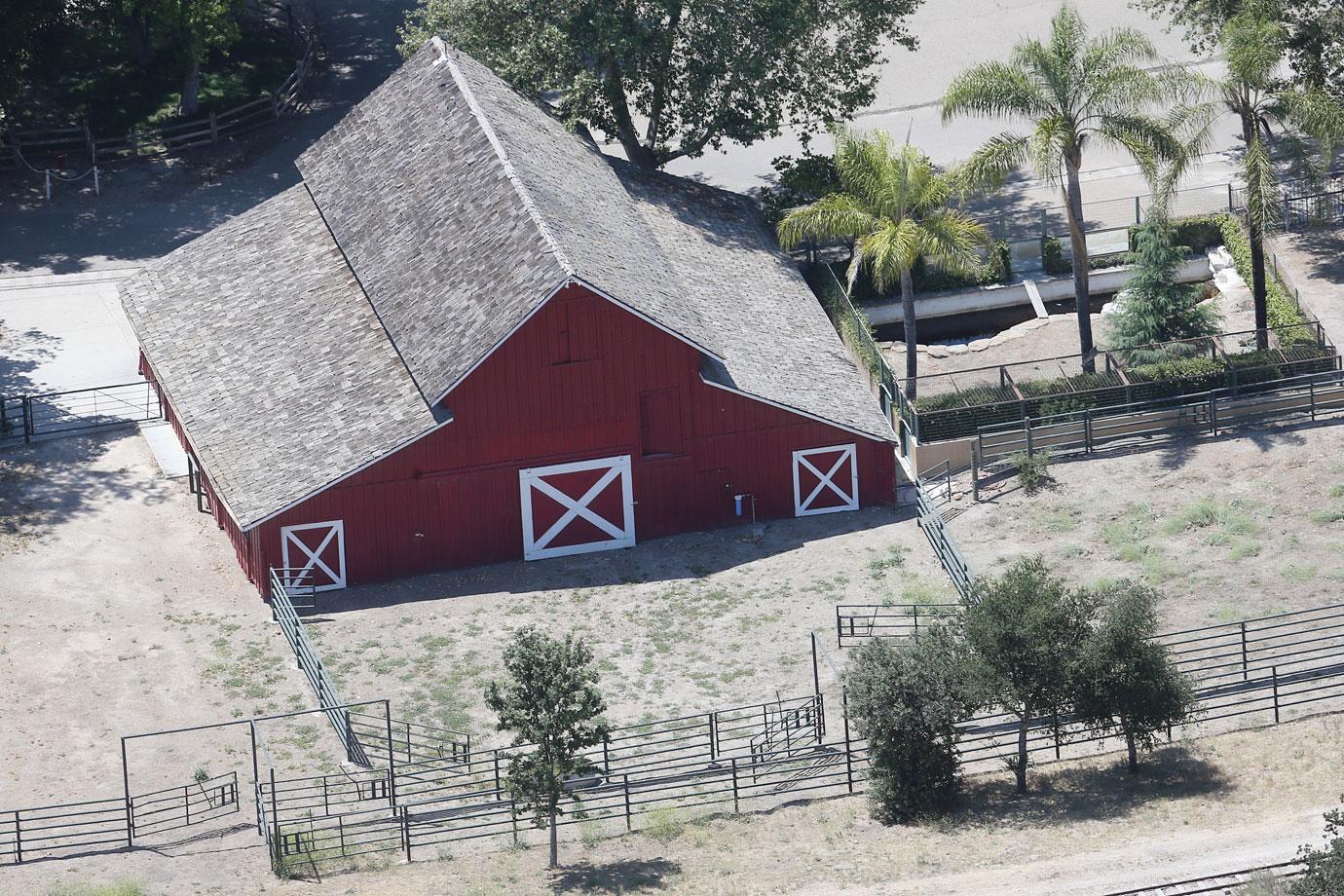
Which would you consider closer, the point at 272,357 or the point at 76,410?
the point at 272,357

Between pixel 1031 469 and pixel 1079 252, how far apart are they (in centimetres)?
616

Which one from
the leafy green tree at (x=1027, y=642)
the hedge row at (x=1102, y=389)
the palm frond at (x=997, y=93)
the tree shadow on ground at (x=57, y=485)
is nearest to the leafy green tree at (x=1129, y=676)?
the leafy green tree at (x=1027, y=642)

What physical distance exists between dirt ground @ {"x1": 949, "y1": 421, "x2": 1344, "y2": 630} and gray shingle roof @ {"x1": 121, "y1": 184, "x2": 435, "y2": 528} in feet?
47.5

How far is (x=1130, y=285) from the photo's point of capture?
204ft

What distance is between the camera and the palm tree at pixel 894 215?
59.2 m

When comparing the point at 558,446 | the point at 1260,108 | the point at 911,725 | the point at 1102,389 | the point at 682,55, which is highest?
the point at 682,55

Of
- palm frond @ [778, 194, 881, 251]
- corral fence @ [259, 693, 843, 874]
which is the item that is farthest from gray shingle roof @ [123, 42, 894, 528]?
corral fence @ [259, 693, 843, 874]

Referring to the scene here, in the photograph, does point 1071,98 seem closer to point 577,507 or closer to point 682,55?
point 682,55

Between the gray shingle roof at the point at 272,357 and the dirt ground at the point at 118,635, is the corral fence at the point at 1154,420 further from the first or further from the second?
the dirt ground at the point at 118,635

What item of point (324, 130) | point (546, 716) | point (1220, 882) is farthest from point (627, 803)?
point (324, 130)

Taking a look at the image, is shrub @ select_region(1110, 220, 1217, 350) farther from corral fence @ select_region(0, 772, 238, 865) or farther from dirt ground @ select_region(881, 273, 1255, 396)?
corral fence @ select_region(0, 772, 238, 865)

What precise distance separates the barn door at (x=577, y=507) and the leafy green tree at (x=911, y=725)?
40.8 feet

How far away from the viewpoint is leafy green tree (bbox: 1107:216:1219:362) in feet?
202

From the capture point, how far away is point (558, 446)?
55344 mm
